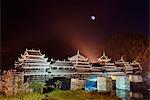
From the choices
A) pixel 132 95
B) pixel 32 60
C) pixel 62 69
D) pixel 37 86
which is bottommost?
pixel 132 95

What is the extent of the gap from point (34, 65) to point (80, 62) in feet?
4.29

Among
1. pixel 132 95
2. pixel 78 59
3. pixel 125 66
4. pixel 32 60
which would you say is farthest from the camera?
pixel 125 66

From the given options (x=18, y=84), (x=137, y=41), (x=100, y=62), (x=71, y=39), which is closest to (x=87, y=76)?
(x=100, y=62)

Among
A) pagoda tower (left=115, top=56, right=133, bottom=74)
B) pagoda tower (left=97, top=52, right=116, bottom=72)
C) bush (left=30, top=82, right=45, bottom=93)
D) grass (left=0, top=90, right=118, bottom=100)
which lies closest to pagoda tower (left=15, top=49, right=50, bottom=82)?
bush (left=30, top=82, right=45, bottom=93)

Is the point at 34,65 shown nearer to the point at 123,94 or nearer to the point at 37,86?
the point at 37,86

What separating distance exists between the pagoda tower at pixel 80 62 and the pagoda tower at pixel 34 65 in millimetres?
790

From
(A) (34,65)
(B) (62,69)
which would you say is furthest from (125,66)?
(A) (34,65)

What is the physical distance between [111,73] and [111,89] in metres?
0.46

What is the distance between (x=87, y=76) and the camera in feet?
23.8

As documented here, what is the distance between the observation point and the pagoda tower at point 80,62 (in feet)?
23.2

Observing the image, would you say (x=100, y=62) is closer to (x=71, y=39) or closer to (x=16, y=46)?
(x=71, y=39)

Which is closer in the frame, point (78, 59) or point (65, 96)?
point (65, 96)

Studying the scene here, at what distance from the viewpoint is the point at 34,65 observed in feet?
21.5

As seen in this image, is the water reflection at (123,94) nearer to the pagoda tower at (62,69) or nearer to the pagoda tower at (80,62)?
the pagoda tower at (80,62)
